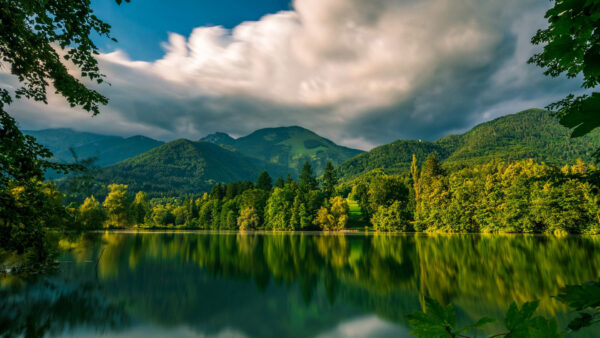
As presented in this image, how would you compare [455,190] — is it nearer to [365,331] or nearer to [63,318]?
[365,331]

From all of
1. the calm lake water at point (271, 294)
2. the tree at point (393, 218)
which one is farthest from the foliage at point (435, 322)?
the tree at point (393, 218)

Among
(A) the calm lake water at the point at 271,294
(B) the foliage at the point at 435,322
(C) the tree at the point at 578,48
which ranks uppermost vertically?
(C) the tree at the point at 578,48

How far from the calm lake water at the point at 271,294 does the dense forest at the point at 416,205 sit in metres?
16.8

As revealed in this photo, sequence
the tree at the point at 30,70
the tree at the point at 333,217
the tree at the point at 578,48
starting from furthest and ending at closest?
1. the tree at the point at 333,217
2. the tree at the point at 30,70
3. the tree at the point at 578,48

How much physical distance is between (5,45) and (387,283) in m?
17.8

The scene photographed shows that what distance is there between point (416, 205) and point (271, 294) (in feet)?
221

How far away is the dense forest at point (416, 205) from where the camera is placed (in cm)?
4786

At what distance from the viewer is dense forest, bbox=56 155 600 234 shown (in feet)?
157

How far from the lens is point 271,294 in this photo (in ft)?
51.1

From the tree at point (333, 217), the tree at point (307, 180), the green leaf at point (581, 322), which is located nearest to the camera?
the green leaf at point (581, 322)

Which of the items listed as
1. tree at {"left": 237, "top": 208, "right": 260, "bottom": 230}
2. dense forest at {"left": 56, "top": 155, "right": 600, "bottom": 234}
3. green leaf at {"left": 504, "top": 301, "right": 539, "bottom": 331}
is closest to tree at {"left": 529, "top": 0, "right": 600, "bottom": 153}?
green leaf at {"left": 504, "top": 301, "right": 539, "bottom": 331}

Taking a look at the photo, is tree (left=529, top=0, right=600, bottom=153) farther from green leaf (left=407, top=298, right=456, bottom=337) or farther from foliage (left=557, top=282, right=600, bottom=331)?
green leaf (left=407, top=298, right=456, bottom=337)

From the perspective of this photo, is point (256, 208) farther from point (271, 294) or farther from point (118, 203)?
point (271, 294)

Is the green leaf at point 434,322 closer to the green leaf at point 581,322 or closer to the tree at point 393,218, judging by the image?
the green leaf at point 581,322
